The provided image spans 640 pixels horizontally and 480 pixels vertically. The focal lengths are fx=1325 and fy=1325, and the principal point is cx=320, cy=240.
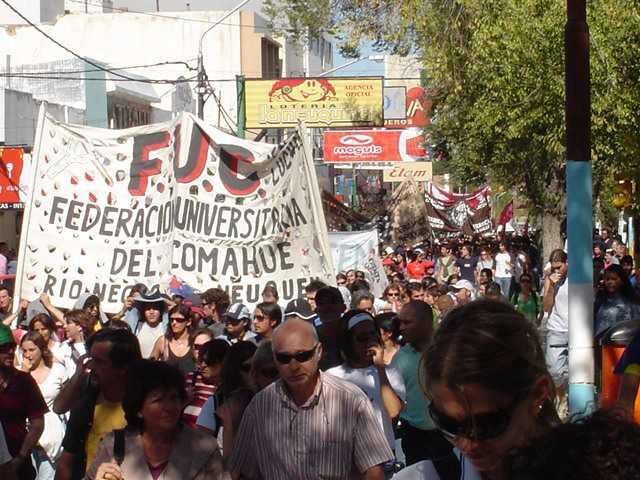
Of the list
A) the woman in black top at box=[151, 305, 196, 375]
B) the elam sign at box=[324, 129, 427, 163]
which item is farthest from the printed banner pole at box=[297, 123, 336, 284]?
the elam sign at box=[324, 129, 427, 163]

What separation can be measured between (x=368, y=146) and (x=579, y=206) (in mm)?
36113

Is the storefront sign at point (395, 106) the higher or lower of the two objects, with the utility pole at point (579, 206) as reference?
higher

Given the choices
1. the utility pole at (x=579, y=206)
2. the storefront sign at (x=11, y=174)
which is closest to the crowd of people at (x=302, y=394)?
the utility pole at (x=579, y=206)

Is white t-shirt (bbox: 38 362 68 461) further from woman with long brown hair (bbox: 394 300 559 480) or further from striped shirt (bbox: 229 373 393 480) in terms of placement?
woman with long brown hair (bbox: 394 300 559 480)

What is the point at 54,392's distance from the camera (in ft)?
31.2

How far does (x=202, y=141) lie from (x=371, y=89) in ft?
83.3

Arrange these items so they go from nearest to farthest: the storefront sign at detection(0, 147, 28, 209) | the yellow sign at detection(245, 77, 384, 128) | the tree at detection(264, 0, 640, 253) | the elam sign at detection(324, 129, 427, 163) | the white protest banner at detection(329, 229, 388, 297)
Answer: the tree at detection(264, 0, 640, 253) → the white protest banner at detection(329, 229, 388, 297) → the storefront sign at detection(0, 147, 28, 209) → the yellow sign at detection(245, 77, 384, 128) → the elam sign at detection(324, 129, 427, 163)

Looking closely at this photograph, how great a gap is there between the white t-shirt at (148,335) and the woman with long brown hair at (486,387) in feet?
27.7

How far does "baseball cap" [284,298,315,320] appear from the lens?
11.3m

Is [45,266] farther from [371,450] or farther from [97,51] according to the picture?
[97,51]

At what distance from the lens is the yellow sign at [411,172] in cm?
5028

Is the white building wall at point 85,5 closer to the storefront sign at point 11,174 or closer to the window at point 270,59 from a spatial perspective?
the window at point 270,59

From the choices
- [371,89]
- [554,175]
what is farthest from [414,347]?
[371,89]

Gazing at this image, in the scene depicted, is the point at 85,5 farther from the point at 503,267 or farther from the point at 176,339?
the point at 176,339
